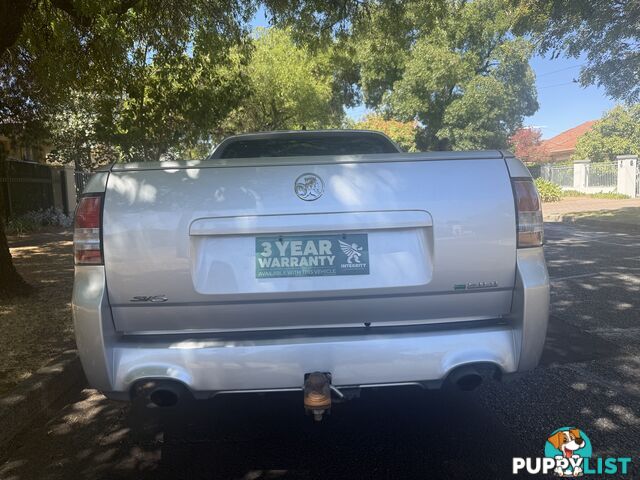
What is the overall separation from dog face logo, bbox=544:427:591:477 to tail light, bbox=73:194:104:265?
101 inches

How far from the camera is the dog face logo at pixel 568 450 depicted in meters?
2.74

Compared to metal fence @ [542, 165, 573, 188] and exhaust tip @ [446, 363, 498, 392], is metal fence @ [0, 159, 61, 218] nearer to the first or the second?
exhaust tip @ [446, 363, 498, 392]

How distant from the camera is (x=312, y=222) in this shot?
102 inches

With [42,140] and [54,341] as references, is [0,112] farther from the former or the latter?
[54,341]

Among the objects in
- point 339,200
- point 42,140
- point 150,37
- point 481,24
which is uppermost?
point 481,24

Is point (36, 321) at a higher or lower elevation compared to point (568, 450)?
higher

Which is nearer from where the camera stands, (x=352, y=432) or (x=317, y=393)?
(x=317, y=393)

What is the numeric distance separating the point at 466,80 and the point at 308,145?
2360 centimetres

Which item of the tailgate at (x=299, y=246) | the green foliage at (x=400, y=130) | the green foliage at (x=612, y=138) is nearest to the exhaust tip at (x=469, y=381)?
the tailgate at (x=299, y=246)

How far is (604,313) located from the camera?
5.65 m

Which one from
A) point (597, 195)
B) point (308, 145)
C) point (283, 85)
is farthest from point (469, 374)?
point (597, 195)

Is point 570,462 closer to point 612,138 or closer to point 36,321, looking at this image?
point 36,321

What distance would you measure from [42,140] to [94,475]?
13546 millimetres

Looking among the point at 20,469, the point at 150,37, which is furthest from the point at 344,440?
the point at 150,37
